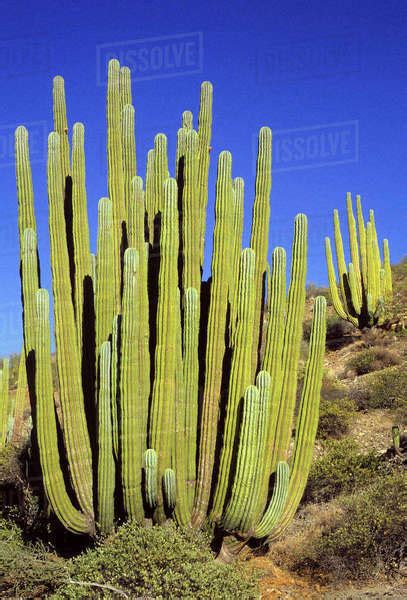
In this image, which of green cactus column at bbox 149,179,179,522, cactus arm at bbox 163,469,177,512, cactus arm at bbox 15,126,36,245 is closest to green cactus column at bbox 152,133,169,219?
green cactus column at bbox 149,179,179,522

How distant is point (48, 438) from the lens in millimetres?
6160

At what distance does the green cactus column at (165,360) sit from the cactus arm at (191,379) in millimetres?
138

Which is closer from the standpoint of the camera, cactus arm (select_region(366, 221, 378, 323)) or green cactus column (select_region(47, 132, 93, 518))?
green cactus column (select_region(47, 132, 93, 518))

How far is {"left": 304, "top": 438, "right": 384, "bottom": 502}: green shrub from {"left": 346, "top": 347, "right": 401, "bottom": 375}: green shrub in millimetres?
6145

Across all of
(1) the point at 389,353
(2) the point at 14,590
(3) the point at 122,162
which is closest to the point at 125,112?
(3) the point at 122,162

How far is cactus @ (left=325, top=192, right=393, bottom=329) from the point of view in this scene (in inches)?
699

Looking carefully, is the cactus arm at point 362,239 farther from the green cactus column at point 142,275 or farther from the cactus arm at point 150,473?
the cactus arm at point 150,473

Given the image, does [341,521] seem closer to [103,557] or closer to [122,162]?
[103,557]

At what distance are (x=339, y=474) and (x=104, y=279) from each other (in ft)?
17.2

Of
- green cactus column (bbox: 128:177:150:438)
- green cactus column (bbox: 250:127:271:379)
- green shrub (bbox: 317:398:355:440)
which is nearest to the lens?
green cactus column (bbox: 128:177:150:438)

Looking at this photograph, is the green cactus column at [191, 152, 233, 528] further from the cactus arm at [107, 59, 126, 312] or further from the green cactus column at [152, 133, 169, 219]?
the cactus arm at [107, 59, 126, 312]

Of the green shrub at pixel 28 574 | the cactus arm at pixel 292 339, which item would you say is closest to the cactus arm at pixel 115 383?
the green shrub at pixel 28 574

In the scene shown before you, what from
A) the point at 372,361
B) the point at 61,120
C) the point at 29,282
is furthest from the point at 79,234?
the point at 372,361

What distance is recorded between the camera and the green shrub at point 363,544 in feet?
22.5
